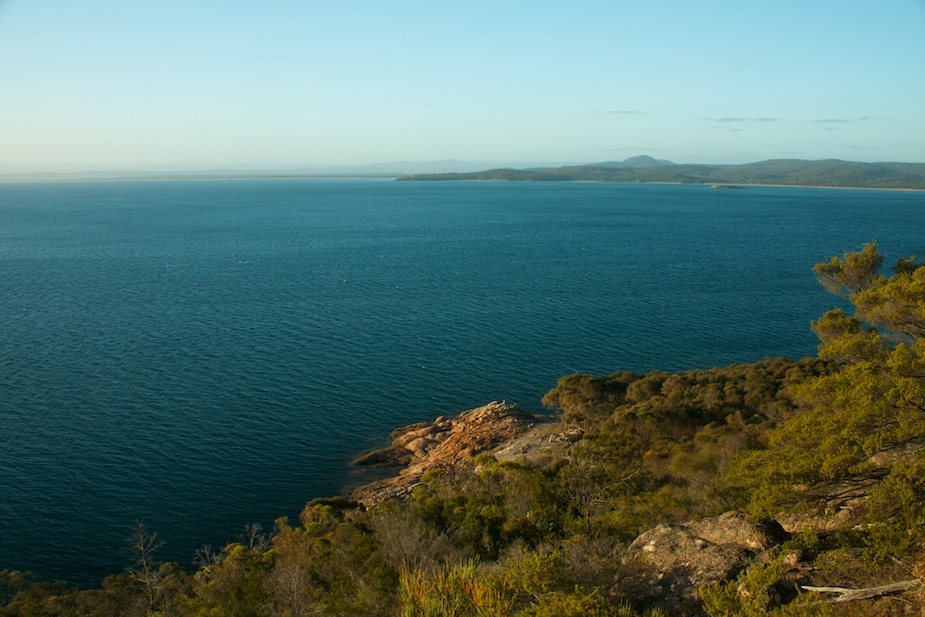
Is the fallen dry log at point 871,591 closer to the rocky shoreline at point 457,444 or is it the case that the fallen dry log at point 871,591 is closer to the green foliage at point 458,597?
the green foliage at point 458,597

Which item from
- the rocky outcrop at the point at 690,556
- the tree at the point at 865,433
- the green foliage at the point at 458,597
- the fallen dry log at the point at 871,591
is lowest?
the rocky outcrop at the point at 690,556

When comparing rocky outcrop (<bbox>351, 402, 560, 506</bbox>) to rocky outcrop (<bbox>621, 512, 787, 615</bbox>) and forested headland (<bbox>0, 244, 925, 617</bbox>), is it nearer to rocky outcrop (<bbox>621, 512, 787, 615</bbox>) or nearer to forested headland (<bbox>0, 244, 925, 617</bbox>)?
forested headland (<bbox>0, 244, 925, 617</bbox>)

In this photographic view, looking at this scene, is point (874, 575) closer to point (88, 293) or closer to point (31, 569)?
point (31, 569)

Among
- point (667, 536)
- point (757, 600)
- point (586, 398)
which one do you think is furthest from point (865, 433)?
point (586, 398)

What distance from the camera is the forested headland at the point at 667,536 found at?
8789 millimetres

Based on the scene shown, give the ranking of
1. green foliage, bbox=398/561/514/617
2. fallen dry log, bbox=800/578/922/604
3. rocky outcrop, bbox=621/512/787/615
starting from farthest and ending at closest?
rocky outcrop, bbox=621/512/787/615, green foliage, bbox=398/561/514/617, fallen dry log, bbox=800/578/922/604

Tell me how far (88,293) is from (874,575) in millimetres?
56609

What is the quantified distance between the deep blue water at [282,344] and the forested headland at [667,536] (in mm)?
6766

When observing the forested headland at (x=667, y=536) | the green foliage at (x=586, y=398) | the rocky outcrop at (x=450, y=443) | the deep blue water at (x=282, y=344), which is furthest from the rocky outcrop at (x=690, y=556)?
the green foliage at (x=586, y=398)

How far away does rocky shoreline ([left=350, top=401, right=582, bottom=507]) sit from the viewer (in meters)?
25.0

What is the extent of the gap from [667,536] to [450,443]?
17210 mm

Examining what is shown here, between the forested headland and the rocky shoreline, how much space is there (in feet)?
18.4

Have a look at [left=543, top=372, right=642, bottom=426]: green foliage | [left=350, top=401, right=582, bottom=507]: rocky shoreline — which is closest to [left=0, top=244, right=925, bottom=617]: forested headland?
[left=350, top=401, right=582, bottom=507]: rocky shoreline

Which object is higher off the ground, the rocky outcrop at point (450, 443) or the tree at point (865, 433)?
the tree at point (865, 433)
